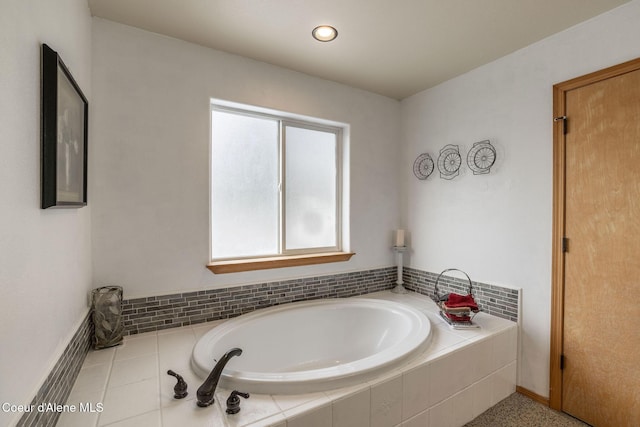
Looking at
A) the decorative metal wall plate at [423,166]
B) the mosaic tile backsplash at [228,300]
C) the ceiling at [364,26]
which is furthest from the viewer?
the decorative metal wall plate at [423,166]

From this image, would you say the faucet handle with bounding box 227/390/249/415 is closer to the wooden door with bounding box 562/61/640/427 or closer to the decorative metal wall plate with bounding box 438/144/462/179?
the wooden door with bounding box 562/61/640/427

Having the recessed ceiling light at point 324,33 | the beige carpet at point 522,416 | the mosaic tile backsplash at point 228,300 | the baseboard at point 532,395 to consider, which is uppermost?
the recessed ceiling light at point 324,33

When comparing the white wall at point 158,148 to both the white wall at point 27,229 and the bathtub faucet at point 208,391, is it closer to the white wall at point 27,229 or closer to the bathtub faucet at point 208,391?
the white wall at point 27,229

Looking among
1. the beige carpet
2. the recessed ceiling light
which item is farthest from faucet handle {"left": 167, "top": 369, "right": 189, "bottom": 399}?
the recessed ceiling light

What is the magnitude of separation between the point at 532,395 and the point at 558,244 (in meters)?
1.02

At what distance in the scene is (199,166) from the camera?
2006 millimetres

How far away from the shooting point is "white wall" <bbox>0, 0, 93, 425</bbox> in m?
0.77

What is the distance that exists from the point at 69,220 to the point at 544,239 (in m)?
2.60

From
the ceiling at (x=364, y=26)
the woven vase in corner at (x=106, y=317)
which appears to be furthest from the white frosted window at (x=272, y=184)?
the woven vase in corner at (x=106, y=317)

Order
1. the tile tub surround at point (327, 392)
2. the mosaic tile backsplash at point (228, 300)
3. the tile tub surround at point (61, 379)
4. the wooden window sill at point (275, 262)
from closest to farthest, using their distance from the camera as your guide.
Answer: the tile tub surround at point (61, 379) → the tile tub surround at point (327, 392) → the mosaic tile backsplash at point (228, 300) → the wooden window sill at point (275, 262)

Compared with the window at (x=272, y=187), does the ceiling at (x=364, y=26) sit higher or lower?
higher

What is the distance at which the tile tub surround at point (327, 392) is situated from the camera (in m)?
1.15

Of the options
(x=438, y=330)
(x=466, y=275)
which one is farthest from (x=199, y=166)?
(x=466, y=275)

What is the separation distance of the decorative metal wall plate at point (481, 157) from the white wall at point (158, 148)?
1444mm
